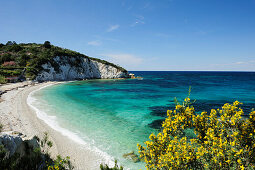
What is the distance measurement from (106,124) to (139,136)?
5351 millimetres

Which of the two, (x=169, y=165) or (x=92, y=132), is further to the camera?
(x=92, y=132)

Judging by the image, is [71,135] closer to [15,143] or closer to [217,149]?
[15,143]

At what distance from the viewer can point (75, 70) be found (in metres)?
86.3

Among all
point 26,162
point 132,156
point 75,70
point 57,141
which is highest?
point 75,70

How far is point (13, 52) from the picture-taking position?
69.4 meters

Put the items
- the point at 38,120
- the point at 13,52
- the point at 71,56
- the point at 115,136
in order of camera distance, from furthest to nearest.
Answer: the point at 71,56 → the point at 13,52 → the point at 38,120 → the point at 115,136

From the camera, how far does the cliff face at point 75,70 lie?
68.5 meters

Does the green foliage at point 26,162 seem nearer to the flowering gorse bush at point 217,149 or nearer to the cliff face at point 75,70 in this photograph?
the flowering gorse bush at point 217,149

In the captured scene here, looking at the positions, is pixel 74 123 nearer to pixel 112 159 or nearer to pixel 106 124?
pixel 106 124

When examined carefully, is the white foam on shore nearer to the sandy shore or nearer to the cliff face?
the sandy shore

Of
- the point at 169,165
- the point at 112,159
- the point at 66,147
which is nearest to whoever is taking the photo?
the point at 169,165

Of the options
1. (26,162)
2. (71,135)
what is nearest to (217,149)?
(26,162)

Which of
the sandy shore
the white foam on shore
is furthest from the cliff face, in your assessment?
the sandy shore

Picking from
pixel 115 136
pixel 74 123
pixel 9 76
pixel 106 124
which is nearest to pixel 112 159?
pixel 115 136
